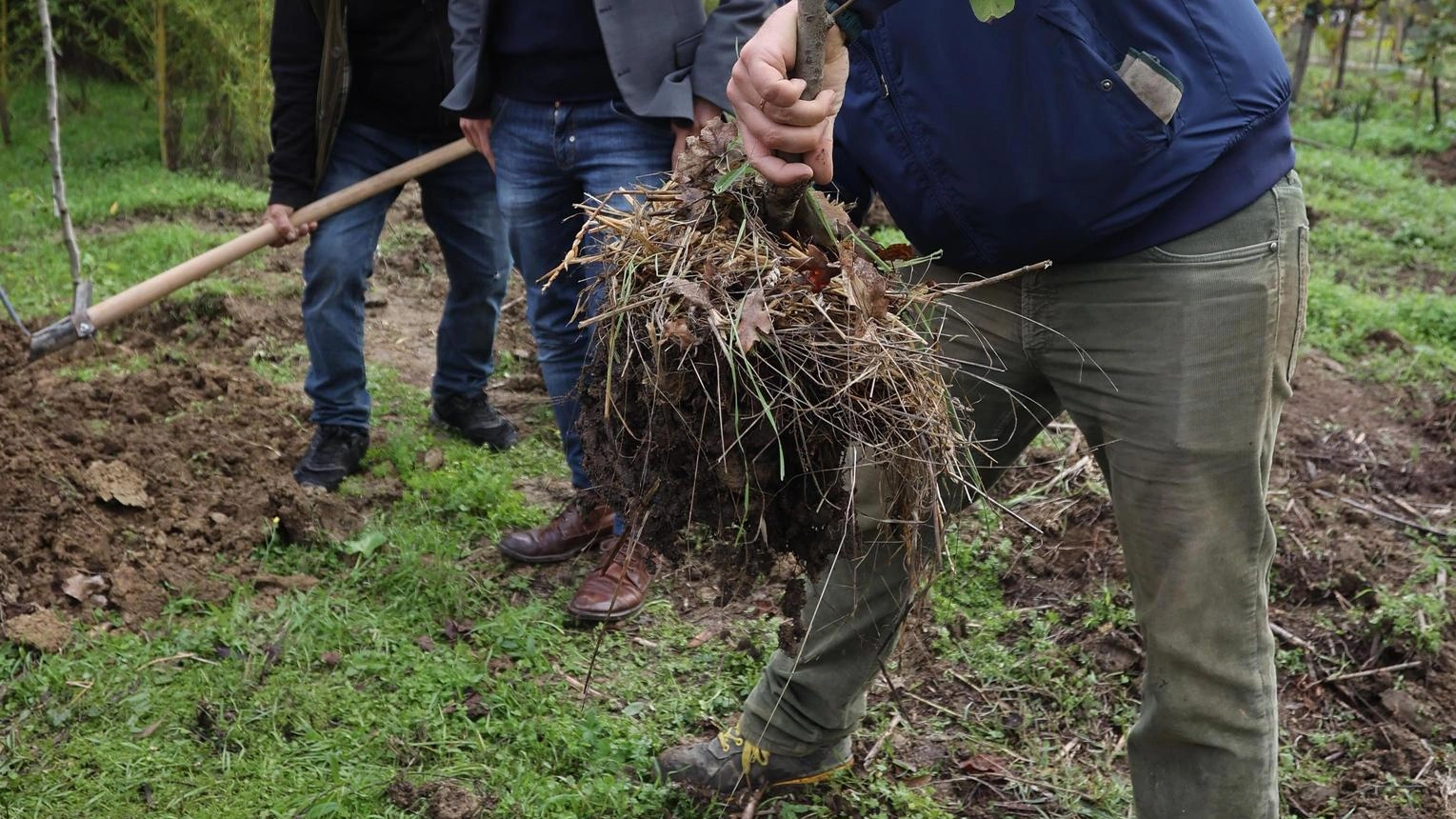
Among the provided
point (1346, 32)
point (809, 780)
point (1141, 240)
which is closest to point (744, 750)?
point (809, 780)

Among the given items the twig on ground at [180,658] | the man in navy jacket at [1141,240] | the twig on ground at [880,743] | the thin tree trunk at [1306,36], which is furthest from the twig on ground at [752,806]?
the thin tree trunk at [1306,36]

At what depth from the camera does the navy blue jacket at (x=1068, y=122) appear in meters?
1.96

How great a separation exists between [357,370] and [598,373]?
2.43 m

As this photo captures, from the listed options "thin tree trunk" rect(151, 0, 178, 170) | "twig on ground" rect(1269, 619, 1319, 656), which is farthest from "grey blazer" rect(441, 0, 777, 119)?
"thin tree trunk" rect(151, 0, 178, 170)

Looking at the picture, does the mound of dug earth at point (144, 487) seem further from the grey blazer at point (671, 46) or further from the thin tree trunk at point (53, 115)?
the grey blazer at point (671, 46)

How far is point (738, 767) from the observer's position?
9.12ft

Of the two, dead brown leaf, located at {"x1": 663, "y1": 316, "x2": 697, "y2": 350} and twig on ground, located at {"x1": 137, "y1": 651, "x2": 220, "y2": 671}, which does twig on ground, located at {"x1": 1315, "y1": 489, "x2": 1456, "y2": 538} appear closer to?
dead brown leaf, located at {"x1": 663, "y1": 316, "x2": 697, "y2": 350}

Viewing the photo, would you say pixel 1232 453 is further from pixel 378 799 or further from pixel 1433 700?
pixel 378 799

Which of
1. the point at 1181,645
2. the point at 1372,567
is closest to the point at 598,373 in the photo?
the point at 1181,645

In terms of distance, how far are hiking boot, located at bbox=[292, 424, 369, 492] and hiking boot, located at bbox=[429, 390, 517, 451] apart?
346mm

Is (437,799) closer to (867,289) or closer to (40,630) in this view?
(40,630)

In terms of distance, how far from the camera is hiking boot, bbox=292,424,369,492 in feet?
13.7

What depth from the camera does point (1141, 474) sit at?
6.99ft

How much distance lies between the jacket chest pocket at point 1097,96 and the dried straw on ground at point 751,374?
14.8 inches
